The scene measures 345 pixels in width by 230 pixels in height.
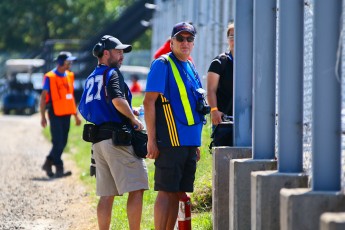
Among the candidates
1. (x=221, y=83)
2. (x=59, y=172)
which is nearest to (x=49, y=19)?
(x=59, y=172)

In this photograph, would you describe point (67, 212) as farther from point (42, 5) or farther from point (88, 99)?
point (42, 5)

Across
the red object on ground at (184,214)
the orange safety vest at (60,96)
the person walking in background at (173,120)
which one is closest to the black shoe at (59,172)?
the orange safety vest at (60,96)

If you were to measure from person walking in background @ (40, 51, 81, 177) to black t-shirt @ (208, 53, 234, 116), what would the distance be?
569 cm

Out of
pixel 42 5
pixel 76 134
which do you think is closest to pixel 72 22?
pixel 42 5

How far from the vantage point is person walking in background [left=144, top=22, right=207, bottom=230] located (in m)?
7.97

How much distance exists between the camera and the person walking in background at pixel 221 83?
30.1 ft

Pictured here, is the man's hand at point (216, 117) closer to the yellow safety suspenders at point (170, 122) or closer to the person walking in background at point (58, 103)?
the yellow safety suspenders at point (170, 122)

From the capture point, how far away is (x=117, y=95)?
8.42 metres

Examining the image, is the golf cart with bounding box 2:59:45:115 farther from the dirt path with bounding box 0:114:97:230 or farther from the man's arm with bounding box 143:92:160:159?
the man's arm with bounding box 143:92:160:159

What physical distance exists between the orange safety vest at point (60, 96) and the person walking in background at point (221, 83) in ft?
19.0

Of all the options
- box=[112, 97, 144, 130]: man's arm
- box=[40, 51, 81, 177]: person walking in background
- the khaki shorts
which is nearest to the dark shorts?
the khaki shorts

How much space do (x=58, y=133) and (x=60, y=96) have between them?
1.78 feet

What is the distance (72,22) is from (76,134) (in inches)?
1482

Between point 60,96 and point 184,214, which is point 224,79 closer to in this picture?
point 184,214
